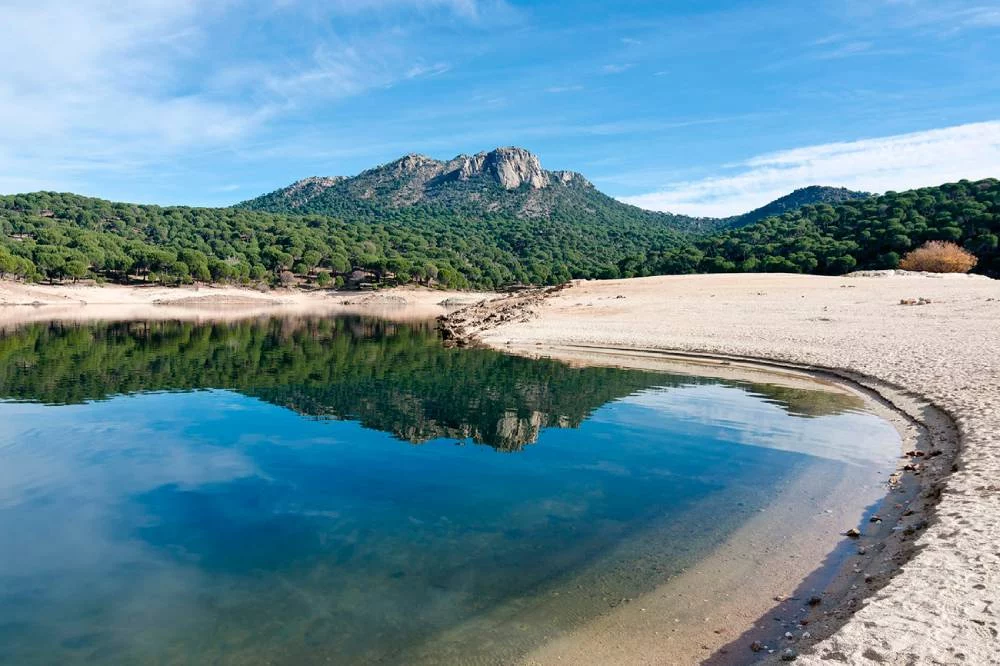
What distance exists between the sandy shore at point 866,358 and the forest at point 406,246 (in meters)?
37.3

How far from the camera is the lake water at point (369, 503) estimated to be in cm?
773

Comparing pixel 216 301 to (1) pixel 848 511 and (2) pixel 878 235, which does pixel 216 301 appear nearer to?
(2) pixel 878 235

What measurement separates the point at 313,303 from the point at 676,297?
80073 millimetres

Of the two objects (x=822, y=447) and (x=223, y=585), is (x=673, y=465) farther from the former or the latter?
(x=223, y=585)

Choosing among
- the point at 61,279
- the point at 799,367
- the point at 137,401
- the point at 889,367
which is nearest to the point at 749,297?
the point at 799,367

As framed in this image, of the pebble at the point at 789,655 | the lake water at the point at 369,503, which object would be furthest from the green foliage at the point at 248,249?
the pebble at the point at 789,655

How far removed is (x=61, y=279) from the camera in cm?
10475

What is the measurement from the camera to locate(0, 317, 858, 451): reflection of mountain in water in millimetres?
20234

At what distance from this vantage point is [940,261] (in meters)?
67.9

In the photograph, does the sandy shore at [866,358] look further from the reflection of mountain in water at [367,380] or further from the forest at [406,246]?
the forest at [406,246]

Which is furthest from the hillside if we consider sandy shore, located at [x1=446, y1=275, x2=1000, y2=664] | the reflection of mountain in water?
the reflection of mountain in water

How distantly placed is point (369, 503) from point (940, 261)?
76261 millimetres

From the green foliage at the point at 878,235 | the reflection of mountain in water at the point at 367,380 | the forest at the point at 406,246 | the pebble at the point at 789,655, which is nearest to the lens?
the pebble at the point at 789,655

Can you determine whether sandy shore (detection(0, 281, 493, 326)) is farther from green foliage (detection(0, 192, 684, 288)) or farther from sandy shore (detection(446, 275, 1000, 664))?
sandy shore (detection(446, 275, 1000, 664))
